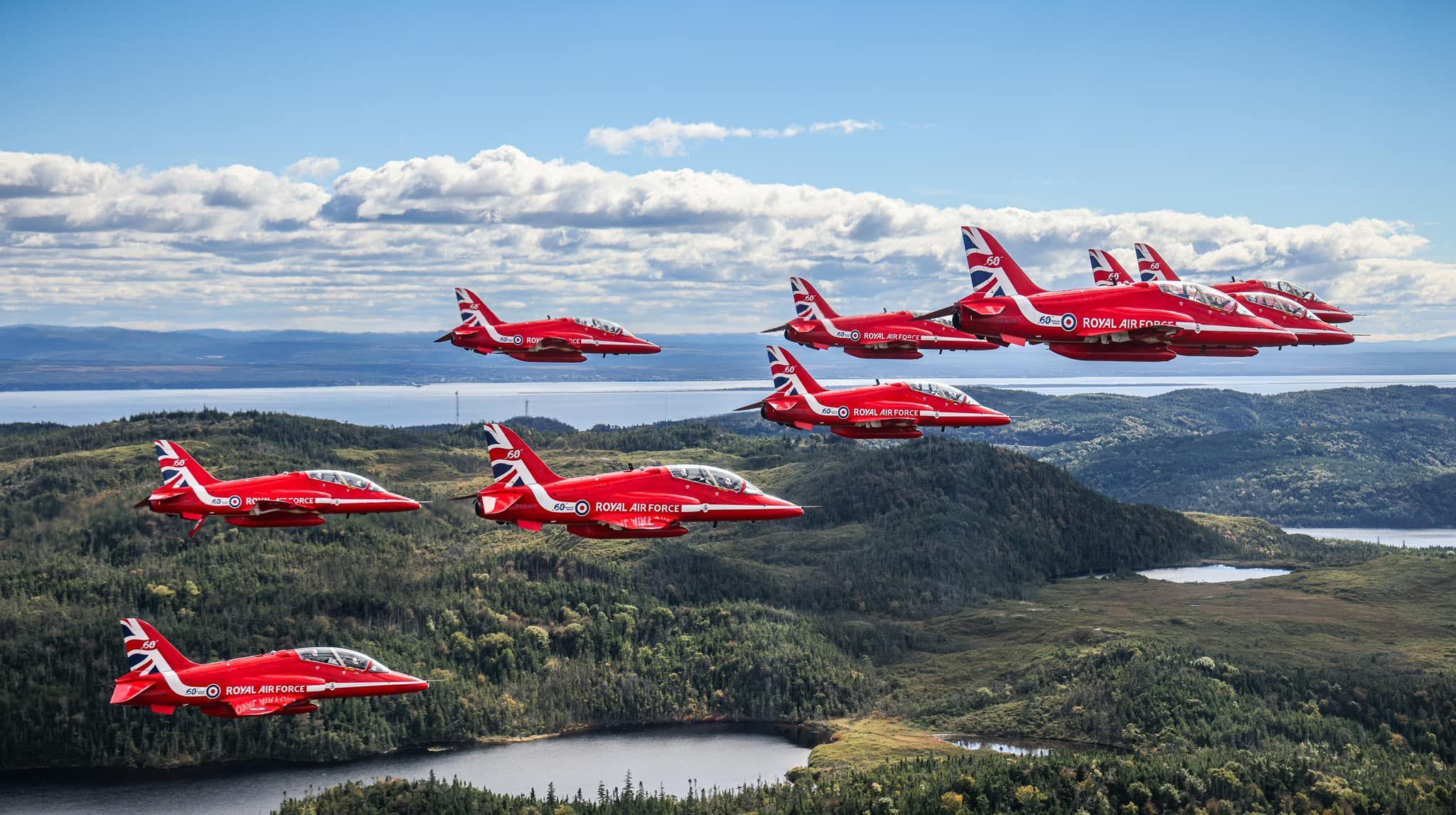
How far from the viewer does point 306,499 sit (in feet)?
413

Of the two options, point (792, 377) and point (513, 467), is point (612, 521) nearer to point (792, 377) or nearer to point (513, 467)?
point (513, 467)

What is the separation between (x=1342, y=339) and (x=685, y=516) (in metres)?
53.7

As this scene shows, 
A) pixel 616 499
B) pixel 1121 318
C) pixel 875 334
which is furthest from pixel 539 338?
pixel 1121 318

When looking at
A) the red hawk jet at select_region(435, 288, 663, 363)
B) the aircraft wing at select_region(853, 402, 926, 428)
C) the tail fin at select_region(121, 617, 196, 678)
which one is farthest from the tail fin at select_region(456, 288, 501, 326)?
the tail fin at select_region(121, 617, 196, 678)

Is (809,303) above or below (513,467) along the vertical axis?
above

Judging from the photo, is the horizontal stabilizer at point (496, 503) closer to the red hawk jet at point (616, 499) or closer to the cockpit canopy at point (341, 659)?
the red hawk jet at point (616, 499)

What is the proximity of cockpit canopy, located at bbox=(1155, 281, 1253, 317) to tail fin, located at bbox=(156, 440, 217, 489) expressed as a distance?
288ft

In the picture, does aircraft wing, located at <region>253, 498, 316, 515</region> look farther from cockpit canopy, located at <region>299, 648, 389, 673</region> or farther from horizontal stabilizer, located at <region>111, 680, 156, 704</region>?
horizontal stabilizer, located at <region>111, 680, 156, 704</region>

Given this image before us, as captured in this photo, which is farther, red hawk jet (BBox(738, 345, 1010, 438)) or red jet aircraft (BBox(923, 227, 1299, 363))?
red hawk jet (BBox(738, 345, 1010, 438))

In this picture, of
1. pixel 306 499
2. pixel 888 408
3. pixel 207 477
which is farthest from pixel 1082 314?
pixel 207 477

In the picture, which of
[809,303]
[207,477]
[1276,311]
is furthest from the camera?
[207,477]

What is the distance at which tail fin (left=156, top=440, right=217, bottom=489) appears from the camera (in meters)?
129

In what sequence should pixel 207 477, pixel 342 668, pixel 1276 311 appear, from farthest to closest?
pixel 342 668 < pixel 207 477 < pixel 1276 311

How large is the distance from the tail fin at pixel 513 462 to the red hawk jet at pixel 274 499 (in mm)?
10239
